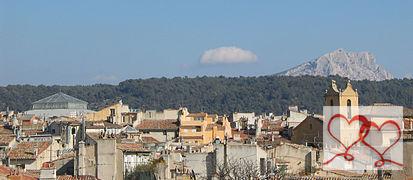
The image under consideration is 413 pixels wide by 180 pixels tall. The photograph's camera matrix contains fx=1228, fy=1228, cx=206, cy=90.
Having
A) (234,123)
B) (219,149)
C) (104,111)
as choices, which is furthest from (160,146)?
(234,123)

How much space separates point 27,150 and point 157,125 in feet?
111

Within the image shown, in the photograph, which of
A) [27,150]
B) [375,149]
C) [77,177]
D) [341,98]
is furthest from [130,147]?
[341,98]

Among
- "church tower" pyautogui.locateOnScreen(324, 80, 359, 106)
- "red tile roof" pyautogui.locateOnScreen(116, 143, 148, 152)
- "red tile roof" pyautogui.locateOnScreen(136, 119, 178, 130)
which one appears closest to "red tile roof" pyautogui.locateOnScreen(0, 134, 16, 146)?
"red tile roof" pyautogui.locateOnScreen(116, 143, 148, 152)

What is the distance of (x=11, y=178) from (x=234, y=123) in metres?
73.1

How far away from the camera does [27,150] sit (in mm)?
53812

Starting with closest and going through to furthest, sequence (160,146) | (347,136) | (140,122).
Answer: (160,146)
(347,136)
(140,122)

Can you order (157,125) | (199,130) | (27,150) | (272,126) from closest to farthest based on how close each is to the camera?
(27,150)
(157,125)
(199,130)
(272,126)

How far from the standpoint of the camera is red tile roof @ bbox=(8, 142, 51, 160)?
5228 cm

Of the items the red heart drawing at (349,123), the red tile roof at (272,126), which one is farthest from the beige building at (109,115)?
the red heart drawing at (349,123)

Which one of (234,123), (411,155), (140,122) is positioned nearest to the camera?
(411,155)

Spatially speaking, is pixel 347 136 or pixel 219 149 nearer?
pixel 219 149

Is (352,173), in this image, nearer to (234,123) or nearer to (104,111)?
(104,111)

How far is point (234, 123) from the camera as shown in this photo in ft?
369

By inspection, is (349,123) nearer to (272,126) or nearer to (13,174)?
(272,126)
